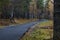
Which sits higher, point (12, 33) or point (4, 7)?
point (4, 7)

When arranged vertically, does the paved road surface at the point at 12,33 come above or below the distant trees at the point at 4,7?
below

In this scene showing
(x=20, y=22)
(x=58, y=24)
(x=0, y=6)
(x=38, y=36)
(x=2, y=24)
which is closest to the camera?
(x=58, y=24)

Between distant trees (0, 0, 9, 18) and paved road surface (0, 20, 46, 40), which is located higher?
distant trees (0, 0, 9, 18)

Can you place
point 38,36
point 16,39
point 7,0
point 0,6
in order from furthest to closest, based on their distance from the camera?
point 7,0, point 0,6, point 16,39, point 38,36

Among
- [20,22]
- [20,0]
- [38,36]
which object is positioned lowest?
[20,22]

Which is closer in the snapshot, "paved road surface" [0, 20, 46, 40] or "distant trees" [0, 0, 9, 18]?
"paved road surface" [0, 20, 46, 40]

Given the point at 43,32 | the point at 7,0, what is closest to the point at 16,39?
the point at 43,32

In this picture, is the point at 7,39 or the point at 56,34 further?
the point at 7,39

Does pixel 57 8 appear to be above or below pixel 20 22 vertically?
above

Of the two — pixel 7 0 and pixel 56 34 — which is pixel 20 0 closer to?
pixel 7 0

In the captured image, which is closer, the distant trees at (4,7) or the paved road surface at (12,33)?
the paved road surface at (12,33)

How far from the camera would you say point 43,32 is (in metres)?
6.40

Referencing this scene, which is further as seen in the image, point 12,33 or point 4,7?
point 4,7

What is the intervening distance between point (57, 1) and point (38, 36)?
485 cm
